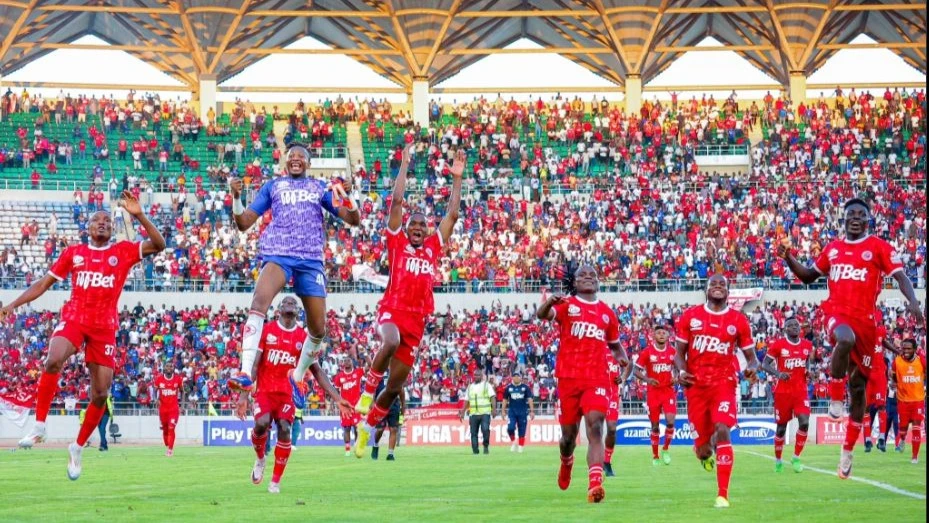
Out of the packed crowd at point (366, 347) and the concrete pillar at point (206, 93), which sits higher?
the concrete pillar at point (206, 93)

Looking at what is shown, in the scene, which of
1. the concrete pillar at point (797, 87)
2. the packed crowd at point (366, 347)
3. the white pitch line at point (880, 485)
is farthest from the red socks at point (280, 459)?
the concrete pillar at point (797, 87)

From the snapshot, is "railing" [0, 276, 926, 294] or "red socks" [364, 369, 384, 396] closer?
"red socks" [364, 369, 384, 396]

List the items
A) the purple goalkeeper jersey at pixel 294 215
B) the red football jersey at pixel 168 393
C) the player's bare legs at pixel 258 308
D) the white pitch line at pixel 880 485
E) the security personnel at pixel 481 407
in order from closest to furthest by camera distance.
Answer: the player's bare legs at pixel 258 308
the purple goalkeeper jersey at pixel 294 215
the white pitch line at pixel 880 485
the red football jersey at pixel 168 393
the security personnel at pixel 481 407

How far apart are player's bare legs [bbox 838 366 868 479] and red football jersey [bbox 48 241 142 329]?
Answer: 9003 mm

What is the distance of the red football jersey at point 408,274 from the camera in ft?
55.4

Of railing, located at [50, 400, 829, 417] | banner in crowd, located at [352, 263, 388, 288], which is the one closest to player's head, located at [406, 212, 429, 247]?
railing, located at [50, 400, 829, 417]

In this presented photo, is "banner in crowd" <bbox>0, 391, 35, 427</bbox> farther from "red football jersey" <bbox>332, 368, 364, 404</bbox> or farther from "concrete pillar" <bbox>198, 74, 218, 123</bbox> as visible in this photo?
"concrete pillar" <bbox>198, 74, 218, 123</bbox>

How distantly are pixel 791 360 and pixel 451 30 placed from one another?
4364 centimetres

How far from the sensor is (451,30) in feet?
216

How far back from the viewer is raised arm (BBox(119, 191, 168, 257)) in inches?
610

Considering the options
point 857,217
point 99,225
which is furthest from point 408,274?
point 857,217

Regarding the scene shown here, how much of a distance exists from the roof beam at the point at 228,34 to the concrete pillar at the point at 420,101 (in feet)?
28.6

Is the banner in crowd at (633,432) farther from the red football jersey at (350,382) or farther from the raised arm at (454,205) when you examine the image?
the raised arm at (454,205)

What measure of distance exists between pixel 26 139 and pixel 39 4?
731 cm
